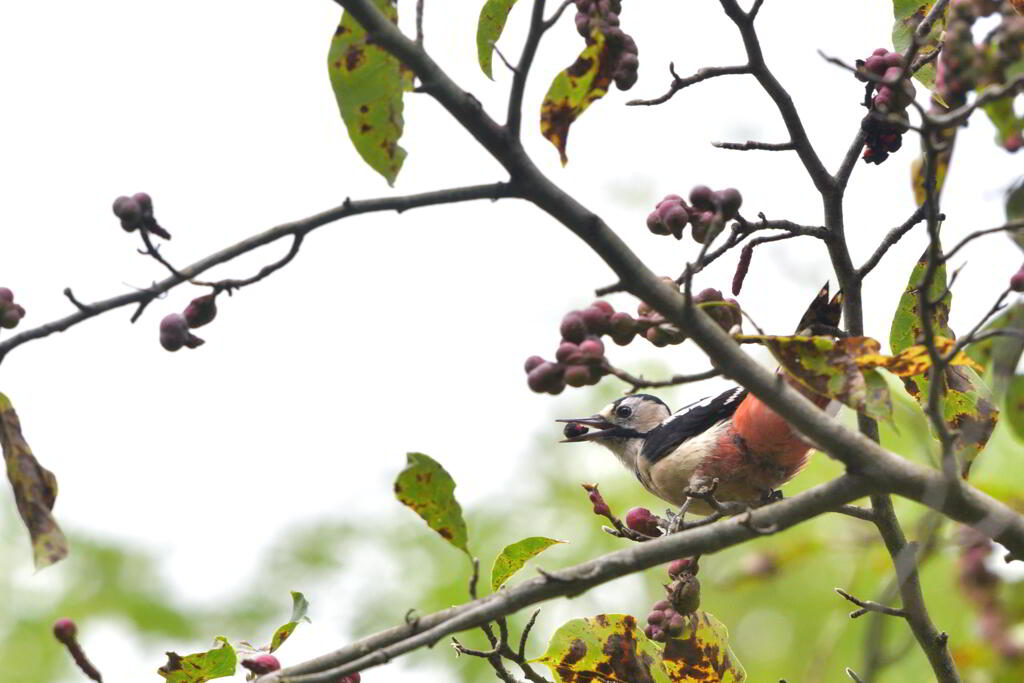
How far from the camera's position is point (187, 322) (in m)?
2.05

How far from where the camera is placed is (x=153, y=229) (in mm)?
2012

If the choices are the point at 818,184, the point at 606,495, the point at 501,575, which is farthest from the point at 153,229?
the point at 606,495

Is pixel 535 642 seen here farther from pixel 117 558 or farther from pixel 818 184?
pixel 818 184

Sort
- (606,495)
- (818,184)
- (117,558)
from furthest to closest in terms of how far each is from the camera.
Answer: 1. (117,558)
2. (606,495)
3. (818,184)

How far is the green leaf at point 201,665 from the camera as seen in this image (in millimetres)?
2277

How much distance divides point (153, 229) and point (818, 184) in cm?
134

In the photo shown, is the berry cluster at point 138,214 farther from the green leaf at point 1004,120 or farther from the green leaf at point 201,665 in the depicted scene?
the green leaf at point 1004,120

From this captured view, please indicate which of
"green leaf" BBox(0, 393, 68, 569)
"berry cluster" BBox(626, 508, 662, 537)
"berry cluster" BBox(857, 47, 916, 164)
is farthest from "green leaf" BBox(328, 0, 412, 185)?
"berry cluster" BBox(626, 508, 662, 537)

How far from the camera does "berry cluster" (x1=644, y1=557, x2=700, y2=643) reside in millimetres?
2432

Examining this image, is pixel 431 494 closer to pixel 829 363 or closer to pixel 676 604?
pixel 676 604

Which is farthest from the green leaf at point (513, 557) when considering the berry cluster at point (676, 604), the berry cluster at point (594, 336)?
the berry cluster at point (594, 336)

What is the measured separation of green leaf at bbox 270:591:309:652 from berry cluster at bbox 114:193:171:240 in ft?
3.02

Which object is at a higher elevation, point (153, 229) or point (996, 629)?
point (153, 229)

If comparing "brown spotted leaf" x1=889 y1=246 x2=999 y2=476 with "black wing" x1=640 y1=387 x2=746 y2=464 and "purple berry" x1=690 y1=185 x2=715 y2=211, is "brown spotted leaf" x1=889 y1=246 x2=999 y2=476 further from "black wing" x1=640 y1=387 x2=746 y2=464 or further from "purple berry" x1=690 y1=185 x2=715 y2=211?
"black wing" x1=640 y1=387 x2=746 y2=464
